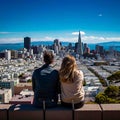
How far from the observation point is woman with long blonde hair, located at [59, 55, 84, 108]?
5.75 feet

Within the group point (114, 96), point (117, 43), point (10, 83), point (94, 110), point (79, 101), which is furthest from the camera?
point (117, 43)

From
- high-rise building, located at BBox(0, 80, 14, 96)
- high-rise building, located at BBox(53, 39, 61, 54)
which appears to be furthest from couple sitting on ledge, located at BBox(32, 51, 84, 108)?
high-rise building, located at BBox(53, 39, 61, 54)

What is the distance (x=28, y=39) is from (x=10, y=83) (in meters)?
39.5

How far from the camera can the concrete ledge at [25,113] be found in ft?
5.54

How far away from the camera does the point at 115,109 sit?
1.69 meters

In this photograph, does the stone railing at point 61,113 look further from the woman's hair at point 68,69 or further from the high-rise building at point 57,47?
the high-rise building at point 57,47

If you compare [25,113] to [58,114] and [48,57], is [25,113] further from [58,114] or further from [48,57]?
[48,57]

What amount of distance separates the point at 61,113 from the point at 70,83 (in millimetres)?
222

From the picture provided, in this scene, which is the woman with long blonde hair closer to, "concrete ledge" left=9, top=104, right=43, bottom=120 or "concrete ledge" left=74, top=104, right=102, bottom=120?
"concrete ledge" left=74, top=104, right=102, bottom=120

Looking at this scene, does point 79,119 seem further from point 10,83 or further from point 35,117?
point 10,83

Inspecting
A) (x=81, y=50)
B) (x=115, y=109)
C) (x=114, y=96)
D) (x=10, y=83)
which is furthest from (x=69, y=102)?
(x=81, y=50)

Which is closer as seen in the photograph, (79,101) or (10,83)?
(79,101)

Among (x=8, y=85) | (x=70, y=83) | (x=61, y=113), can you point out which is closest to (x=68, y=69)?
(x=70, y=83)

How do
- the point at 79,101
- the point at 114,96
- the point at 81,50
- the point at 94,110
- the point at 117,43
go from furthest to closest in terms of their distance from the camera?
the point at 117,43
the point at 81,50
the point at 114,96
the point at 79,101
the point at 94,110
